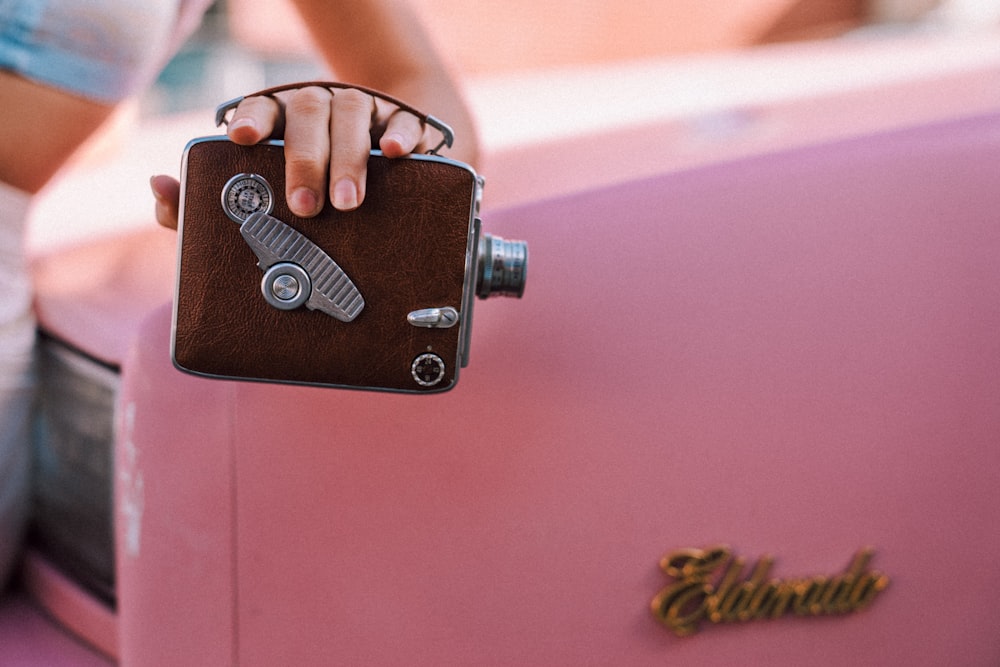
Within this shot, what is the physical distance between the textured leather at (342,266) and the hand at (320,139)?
11 mm

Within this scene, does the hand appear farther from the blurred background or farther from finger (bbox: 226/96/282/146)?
the blurred background

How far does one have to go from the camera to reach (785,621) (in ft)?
2.11

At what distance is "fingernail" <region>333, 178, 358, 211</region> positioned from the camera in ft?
1.58

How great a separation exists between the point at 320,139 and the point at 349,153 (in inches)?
0.7

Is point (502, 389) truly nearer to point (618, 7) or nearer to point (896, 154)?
point (896, 154)

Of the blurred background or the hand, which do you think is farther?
the blurred background

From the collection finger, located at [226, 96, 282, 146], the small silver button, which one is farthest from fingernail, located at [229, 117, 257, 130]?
the small silver button

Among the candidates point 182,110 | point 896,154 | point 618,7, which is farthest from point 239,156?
point 182,110

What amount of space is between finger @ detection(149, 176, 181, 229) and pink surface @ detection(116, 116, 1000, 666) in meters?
0.08

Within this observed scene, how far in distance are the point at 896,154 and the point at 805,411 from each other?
0.18m

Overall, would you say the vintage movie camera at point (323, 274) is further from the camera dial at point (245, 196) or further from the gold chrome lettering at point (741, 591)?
the gold chrome lettering at point (741, 591)

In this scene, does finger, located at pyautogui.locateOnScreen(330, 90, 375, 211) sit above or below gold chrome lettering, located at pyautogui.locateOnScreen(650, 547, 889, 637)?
above

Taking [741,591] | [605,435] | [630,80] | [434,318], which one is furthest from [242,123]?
[630,80]

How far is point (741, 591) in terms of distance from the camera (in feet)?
2.06
